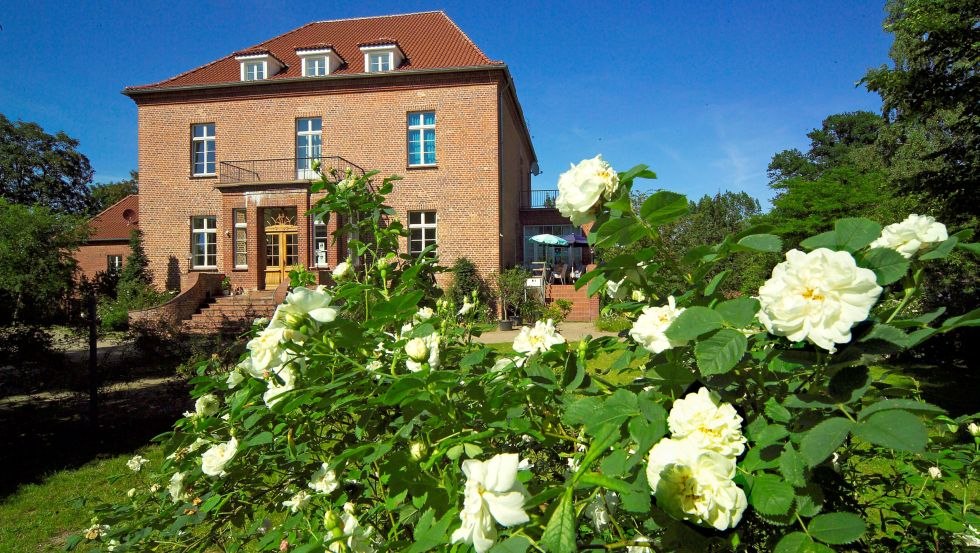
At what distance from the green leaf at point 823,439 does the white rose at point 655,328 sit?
0.24 meters

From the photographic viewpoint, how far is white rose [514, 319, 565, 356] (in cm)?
125

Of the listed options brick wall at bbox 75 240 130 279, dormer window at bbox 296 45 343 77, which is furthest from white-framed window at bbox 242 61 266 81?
brick wall at bbox 75 240 130 279

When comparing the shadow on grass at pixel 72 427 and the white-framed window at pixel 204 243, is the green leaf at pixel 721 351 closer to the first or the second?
the shadow on grass at pixel 72 427

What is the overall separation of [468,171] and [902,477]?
16.6 meters

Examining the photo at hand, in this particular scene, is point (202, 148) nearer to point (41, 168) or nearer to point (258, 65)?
point (258, 65)

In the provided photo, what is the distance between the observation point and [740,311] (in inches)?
31.3

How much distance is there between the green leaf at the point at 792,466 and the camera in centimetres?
69

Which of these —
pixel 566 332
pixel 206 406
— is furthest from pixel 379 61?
pixel 206 406

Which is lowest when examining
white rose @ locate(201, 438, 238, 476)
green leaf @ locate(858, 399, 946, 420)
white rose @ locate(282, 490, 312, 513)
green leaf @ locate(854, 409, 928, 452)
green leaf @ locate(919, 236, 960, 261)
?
white rose @ locate(282, 490, 312, 513)

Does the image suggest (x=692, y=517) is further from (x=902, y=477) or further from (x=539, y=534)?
(x=902, y=477)

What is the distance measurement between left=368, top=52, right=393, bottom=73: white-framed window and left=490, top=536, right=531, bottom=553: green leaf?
1877cm

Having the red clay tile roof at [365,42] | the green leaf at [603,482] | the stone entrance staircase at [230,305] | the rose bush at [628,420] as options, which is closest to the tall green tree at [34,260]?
the stone entrance staircase at [230,305]

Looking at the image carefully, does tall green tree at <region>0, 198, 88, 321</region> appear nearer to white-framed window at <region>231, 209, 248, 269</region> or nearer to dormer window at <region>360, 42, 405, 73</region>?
white-framed window at <region>231, 209, 248, 269</region>

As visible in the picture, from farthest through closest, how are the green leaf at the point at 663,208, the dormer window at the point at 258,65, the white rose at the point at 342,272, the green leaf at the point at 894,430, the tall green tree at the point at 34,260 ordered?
the dormer window at the point at 258,65, the tall green tree at the point at 34,260, the white rose at the point at 342,272, the green leaf at the point at 663,208, the green leaf at the point at 894,430
